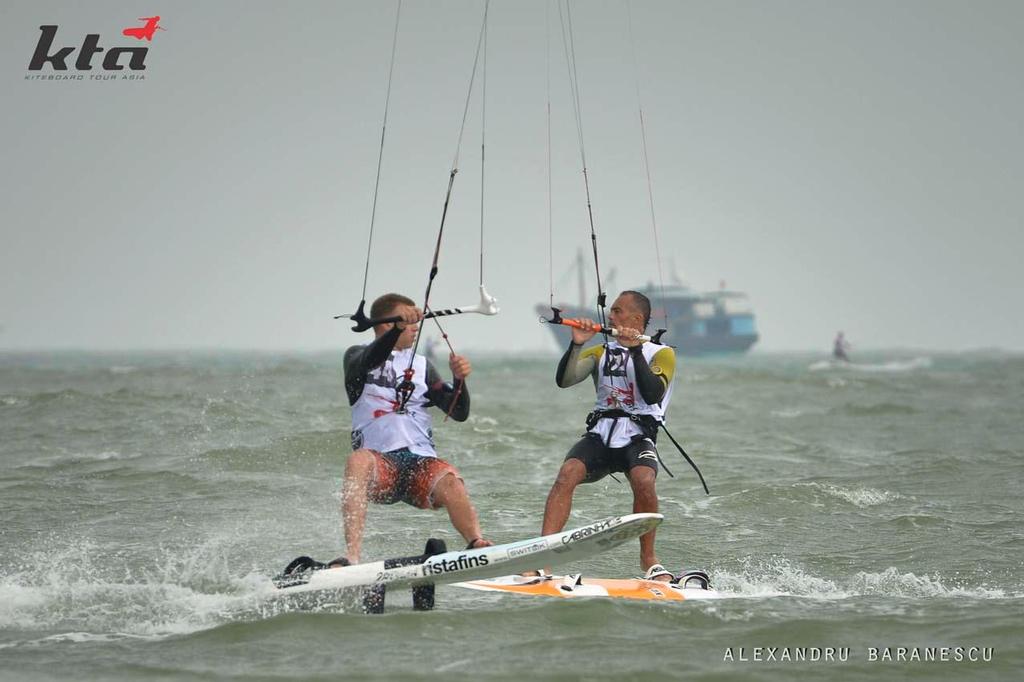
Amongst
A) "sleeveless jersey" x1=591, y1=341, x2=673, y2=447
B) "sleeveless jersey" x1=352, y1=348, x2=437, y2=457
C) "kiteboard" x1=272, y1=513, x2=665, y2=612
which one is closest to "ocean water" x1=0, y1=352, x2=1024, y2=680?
"kiteboard" x1=272, y1=513, x2=665, y2=612

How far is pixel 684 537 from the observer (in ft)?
32.0

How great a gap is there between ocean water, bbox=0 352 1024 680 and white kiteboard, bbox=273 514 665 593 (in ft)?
0.50

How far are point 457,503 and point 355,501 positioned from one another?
62cm

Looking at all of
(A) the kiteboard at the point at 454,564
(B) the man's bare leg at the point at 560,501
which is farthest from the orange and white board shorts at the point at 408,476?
(B) the man's bare leg at the point at 560,501

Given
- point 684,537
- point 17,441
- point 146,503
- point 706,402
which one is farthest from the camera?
point 706,402

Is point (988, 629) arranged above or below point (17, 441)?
below

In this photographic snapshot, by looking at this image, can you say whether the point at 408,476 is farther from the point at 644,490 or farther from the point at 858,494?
the point at 858,494

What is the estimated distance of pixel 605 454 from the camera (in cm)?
757

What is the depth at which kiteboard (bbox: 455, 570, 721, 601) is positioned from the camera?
7.00 m

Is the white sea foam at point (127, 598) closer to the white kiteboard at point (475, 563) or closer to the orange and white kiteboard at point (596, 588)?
the white kiteboard at point (475, 563)

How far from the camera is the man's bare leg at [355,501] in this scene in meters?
6.73

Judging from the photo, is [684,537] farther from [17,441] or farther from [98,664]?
[17,441]

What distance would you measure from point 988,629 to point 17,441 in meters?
14.3

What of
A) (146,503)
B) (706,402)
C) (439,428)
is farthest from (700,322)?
(146,503)
